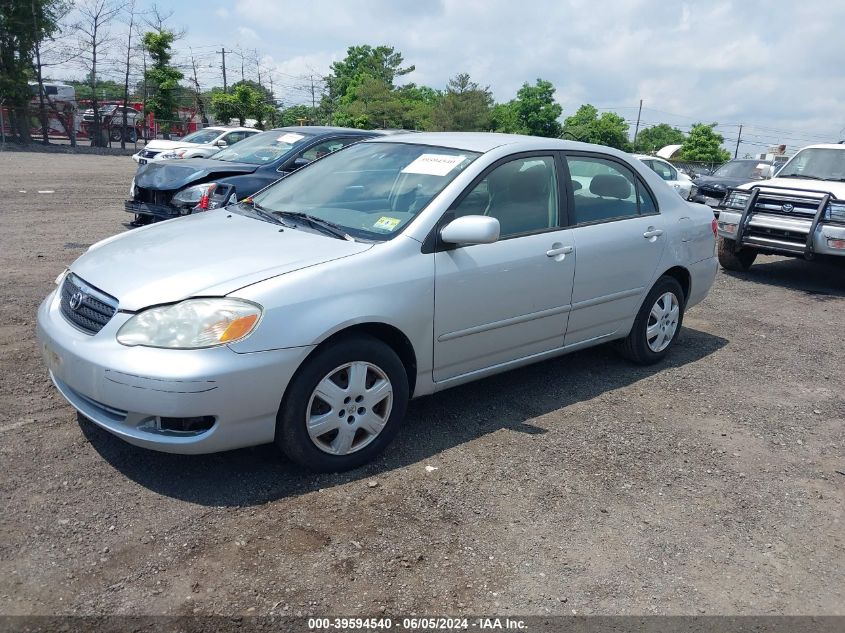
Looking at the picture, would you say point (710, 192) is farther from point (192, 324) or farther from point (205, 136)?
point (192, 324)

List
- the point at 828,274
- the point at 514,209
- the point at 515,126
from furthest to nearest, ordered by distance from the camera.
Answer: the point at 515,126 → the point at 828,274 → the point at 514,209

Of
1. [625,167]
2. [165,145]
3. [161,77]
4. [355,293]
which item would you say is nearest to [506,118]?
[161,77]

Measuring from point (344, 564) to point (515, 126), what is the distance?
65.3 m

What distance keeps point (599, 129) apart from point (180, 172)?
200 ft

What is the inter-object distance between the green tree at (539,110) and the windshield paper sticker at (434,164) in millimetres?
62128

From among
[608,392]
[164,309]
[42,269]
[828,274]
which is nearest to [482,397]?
[608,392]

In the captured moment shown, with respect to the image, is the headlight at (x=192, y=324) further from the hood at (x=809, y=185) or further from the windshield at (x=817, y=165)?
the windshield at (x=817, y=165)

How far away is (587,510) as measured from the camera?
362cm

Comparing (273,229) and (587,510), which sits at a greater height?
(273,229)

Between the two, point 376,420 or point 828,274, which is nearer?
point 376,420

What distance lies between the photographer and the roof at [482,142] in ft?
15.3

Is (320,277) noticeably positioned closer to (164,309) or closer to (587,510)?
(164,309)

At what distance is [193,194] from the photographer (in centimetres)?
873

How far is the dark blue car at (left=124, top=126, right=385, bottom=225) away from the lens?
8.67 m
